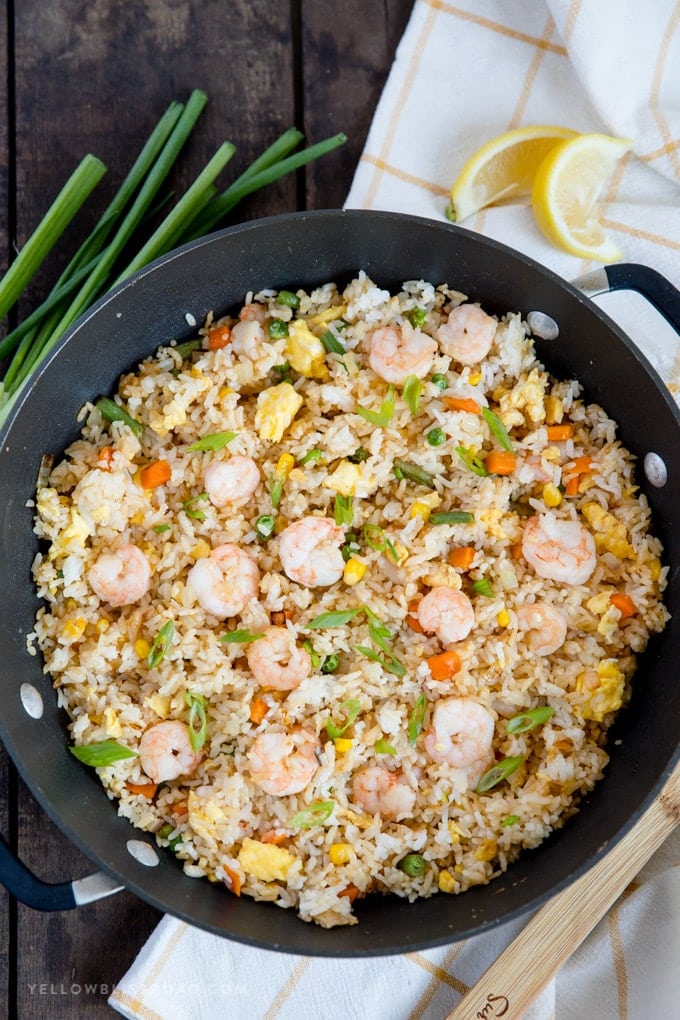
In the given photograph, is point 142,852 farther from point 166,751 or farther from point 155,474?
point 155,474

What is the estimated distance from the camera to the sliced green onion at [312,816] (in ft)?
8.25

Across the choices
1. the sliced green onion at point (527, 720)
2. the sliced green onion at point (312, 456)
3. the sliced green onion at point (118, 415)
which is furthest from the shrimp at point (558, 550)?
the sliced green onion at point (118, 415)

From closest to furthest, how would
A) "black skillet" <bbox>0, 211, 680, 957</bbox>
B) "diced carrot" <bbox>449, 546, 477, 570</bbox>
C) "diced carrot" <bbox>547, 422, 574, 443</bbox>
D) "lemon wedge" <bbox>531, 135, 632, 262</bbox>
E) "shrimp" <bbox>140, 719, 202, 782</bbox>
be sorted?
"black skillet" <bbox>0, 211, 680, 957</bbox>, "shrimp" <bbox>140, 719, 202, 782</bbox>, "diced carrot" <bbox>449, 546, 477, 570</bbox>, "diced carrot" <bbox>547, 422, 574, 443</bbox>, "lemon wedge" <bbox>531, 135, 632, 262</bbox>

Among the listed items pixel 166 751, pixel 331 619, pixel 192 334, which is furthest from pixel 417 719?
pixel 192 334

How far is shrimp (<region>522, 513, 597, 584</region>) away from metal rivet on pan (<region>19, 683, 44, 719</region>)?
4.54ft

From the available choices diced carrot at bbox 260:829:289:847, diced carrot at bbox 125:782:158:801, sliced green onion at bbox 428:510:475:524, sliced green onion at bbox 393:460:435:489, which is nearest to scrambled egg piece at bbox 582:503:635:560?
sliced green onion at bbox 428:510:475:524

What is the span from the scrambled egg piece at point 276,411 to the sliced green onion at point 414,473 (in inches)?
13.0

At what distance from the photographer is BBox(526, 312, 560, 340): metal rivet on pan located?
2.76m

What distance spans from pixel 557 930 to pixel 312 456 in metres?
1.51

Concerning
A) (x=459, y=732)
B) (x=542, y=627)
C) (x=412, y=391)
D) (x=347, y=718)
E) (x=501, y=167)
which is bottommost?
(x=347, y=718)

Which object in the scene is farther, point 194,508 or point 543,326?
point 543,326

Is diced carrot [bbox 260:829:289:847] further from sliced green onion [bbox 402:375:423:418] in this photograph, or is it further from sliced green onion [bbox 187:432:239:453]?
sliced green onion [bbox 402:375:423:418]

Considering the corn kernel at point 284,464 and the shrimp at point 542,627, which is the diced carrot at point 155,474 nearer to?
the corn kernel at point 284,464

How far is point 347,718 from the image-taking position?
259 centimetres
